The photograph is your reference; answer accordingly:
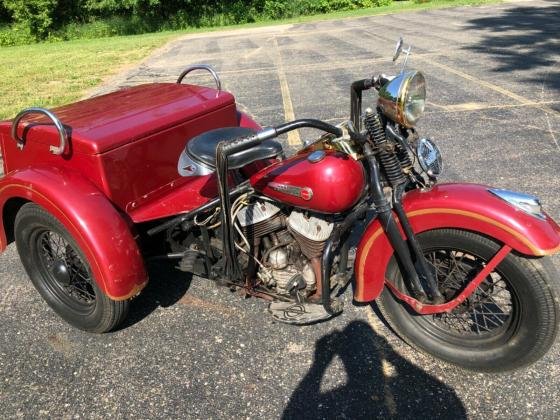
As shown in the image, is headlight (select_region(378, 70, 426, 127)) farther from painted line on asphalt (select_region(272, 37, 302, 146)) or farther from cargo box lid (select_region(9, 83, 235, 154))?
painted line on asphalt (select_region(272, 37, 302, 146))

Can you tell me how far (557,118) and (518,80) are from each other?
2133 mm

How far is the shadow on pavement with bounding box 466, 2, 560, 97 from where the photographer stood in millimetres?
8391

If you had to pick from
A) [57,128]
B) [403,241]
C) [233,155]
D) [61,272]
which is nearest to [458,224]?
[403,241]

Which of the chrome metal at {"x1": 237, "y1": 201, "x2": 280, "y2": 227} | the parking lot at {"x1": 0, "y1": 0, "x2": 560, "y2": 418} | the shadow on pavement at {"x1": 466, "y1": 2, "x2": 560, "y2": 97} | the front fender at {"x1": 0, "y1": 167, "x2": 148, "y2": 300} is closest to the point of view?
the parking lot at {"x1": 0, "y1": 0, "x2": 560, "y2": 418}

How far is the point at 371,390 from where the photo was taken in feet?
7.63

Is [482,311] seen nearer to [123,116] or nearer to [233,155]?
[233,155]

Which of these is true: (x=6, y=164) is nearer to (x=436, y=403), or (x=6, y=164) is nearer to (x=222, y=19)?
(x=436, y=403)

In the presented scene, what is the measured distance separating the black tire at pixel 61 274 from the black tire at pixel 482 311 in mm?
1580

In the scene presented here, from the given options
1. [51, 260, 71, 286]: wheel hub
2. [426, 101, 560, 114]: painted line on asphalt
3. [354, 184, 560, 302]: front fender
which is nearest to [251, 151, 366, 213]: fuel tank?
[354, 184, 560, 302]: front fender

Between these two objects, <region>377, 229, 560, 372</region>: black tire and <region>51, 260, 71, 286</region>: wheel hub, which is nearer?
<region>377, 229, 560, 372</region>: black tire

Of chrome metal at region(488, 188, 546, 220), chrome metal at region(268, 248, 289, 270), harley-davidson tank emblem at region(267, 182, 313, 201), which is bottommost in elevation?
chrome metal at region(268, 248, 289, 270)

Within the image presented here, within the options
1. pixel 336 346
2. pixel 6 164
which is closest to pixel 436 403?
pixel 336 346

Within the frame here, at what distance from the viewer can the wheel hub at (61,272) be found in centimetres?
288

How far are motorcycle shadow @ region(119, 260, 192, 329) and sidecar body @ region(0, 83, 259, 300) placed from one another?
54 centimetres
